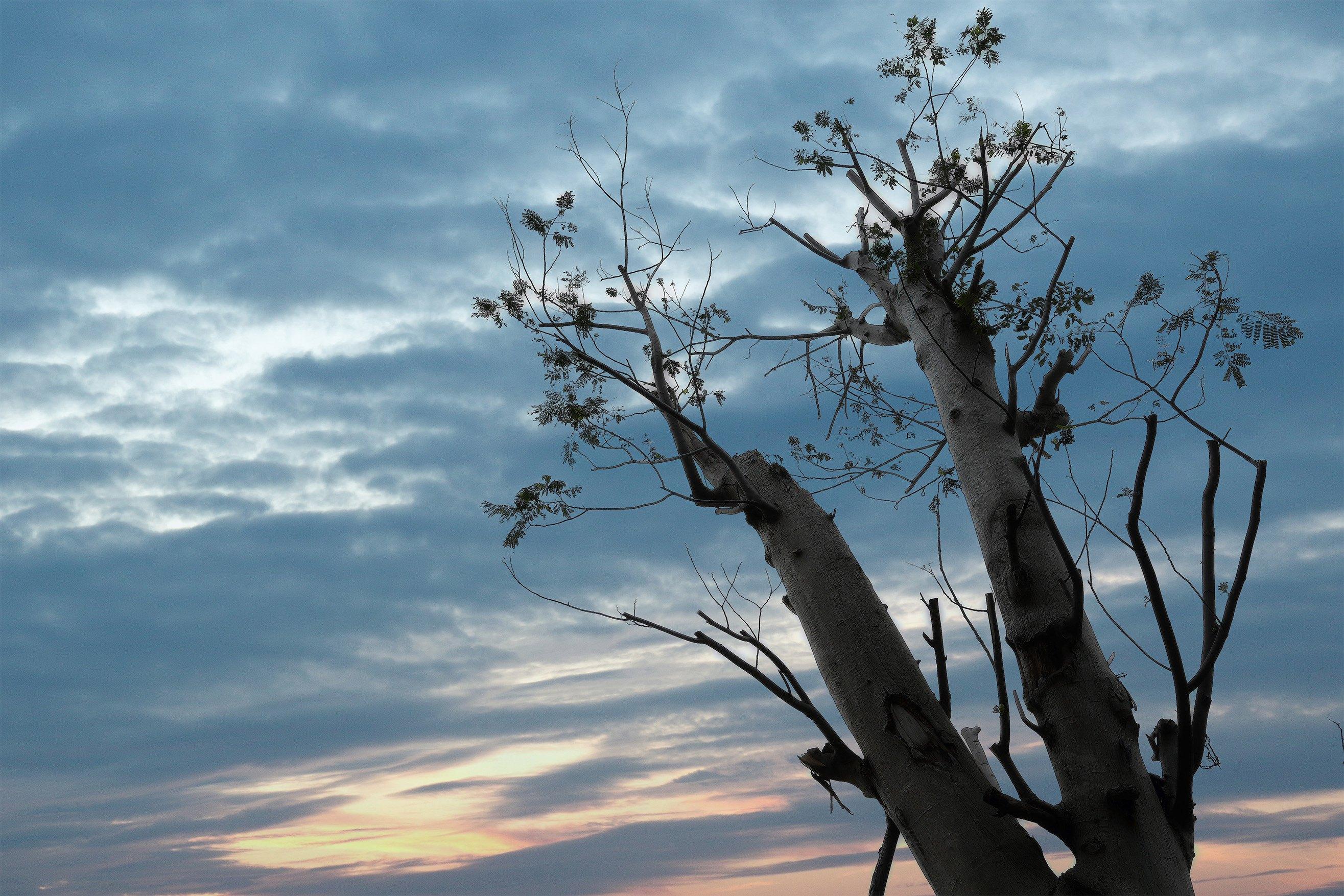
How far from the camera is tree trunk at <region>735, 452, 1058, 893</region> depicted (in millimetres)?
3012

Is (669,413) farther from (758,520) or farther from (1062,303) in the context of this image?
(1062,303)

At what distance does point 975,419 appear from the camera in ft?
13.9

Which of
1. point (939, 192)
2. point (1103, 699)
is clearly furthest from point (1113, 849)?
point (939, 192)

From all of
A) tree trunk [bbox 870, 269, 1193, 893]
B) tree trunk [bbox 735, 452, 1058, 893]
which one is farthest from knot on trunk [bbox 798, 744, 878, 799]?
tree trunk [bbox 870, 269, 1193, 893]

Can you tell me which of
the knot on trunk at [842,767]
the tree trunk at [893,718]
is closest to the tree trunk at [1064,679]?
the tree trunk at [893,718]

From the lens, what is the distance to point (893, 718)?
3305mm

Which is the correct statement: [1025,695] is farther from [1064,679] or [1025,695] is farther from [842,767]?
[842,767]

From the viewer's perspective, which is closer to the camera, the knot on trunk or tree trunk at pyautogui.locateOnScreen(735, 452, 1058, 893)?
tree trunk at pyautogui.locateOnScreen(735, 452, 1058, 893)

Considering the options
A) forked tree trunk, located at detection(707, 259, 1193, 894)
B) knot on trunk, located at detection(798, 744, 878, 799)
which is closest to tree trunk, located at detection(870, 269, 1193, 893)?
forked tree trunk, located at detection(707, 259, 1193, 894)

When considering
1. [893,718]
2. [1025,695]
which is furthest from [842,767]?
[1025,695]

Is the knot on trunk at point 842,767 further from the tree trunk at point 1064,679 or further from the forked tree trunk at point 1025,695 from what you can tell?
the tree trunk at point 1064,679

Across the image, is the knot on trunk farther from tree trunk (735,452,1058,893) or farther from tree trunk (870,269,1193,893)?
tree trunk (870,269,1193,893)

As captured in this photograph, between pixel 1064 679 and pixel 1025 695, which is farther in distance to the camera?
pixel 1025 695

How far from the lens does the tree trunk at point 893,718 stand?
3012mm
